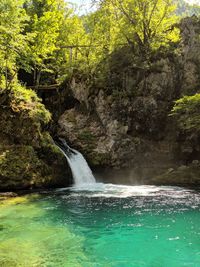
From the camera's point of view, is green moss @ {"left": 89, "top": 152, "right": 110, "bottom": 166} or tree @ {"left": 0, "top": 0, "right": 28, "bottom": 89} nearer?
tree @ {"left": 0, "top": 0, "right": 28, "bottom": 89}

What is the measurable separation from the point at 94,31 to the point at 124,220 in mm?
26248

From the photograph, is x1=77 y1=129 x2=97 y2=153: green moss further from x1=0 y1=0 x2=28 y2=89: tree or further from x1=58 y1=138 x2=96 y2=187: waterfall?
x1=0 y1=0 x2=28 y2=89: tree

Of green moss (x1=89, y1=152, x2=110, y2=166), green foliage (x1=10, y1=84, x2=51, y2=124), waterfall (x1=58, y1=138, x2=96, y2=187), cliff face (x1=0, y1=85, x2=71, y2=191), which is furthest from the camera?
green moss (x1=89, y1=152, x2=110, y2=166)

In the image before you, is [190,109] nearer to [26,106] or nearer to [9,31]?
[26,106]

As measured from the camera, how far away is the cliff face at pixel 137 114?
28062mm

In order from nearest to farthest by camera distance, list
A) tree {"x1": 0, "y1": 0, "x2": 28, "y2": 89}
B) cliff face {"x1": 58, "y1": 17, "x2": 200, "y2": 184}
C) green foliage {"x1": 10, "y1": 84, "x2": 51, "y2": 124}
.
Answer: tree {"x1": 0, "y1": 0, "x2": 28, "y2": 89} → green foliage {"x1": 10, "y1": 84, "x2": 51, "y2": 124} → cliff face {"x1": 58, "y1": 17, "x2": 200, "y2": 184}

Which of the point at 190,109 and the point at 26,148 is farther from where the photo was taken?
the point at 190,109

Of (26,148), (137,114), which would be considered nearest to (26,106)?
(26,148)

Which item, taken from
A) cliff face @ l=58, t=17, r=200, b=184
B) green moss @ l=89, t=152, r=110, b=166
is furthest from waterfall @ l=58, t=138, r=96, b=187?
cliff face @ l=58, t=17, r=200, b=184

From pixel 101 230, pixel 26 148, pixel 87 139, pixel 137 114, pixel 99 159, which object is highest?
pixel 137 114

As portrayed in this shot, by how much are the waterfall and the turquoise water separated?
483 cm

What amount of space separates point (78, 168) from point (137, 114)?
7465mm

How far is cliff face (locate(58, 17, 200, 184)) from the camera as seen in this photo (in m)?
28.1

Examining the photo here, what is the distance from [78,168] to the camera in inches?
1017
